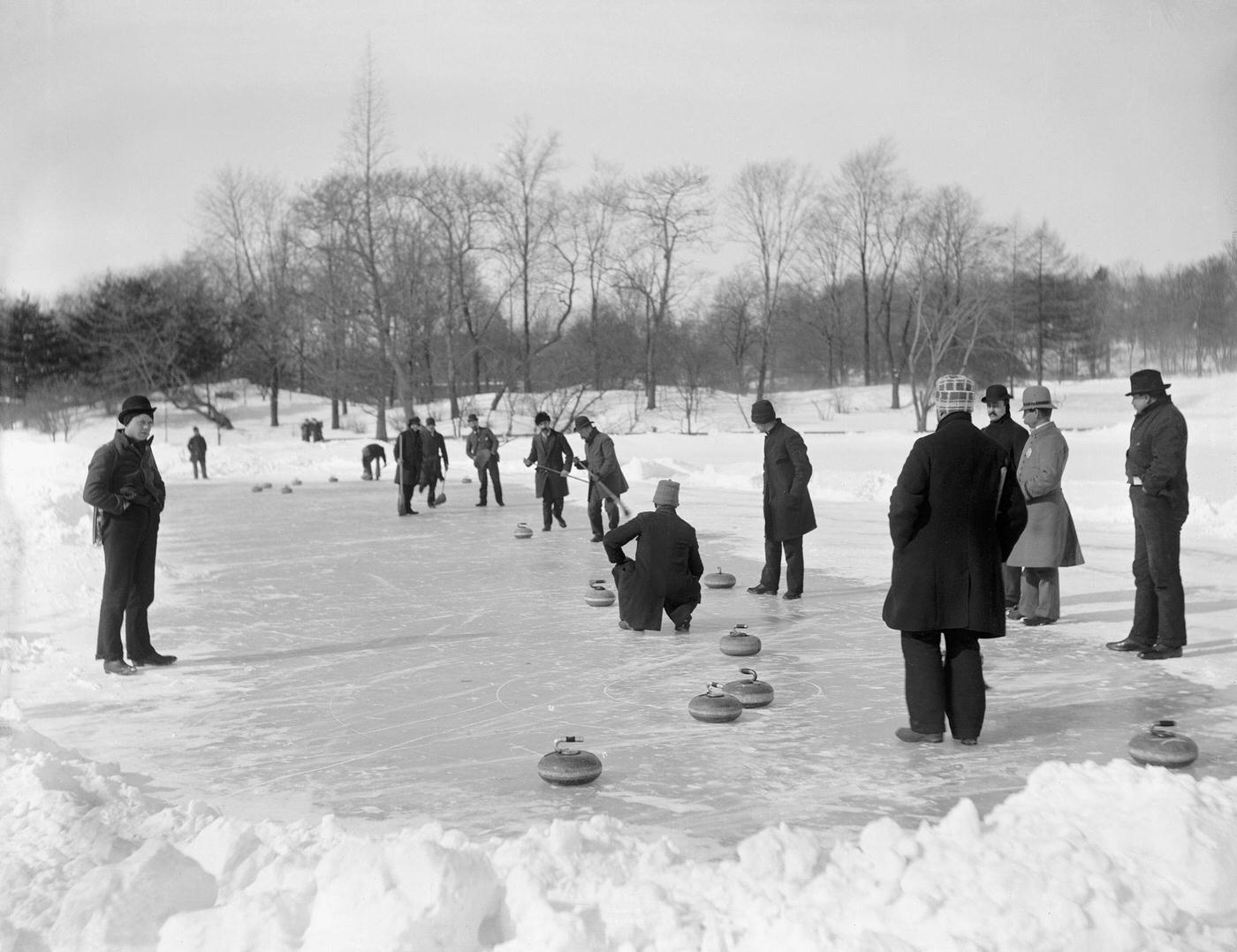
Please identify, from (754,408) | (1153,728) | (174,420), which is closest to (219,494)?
(174,420)

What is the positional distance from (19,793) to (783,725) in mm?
3198

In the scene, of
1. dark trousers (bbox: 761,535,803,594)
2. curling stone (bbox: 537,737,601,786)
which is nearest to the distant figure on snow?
dark trousers (bbox: 761,535,803,594)

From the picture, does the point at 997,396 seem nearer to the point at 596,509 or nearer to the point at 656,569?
the point at 656,569

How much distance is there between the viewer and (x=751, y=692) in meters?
5.55

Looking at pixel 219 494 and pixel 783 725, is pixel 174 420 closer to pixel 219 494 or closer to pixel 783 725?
pixel 219 494

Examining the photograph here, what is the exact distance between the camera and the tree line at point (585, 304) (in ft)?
74.7

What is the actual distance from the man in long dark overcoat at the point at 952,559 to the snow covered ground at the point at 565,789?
10.8 inches

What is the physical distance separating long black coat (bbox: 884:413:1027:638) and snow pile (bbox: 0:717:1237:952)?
1106 mm

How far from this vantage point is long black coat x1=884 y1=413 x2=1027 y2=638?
4.69 m

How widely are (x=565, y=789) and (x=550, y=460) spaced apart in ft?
31.6

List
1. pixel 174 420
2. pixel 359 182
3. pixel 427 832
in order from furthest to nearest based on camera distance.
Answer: pixel 174 420 → pixel 359 182 → pixel 427 832

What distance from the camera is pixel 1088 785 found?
3922 mm

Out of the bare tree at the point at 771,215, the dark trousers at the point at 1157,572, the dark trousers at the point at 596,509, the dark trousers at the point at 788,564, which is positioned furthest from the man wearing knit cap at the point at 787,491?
the bare tree at the point at 771,215

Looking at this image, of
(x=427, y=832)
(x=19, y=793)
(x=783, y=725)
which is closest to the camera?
(x=427, y=832)
